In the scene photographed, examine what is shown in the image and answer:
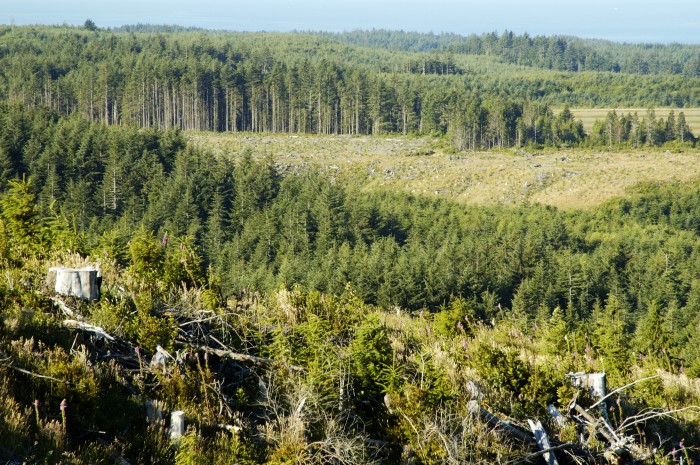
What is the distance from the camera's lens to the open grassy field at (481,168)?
81.9m

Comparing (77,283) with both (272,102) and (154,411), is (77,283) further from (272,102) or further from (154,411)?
(272,102)

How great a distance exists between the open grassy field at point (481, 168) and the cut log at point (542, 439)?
75063 millimetres

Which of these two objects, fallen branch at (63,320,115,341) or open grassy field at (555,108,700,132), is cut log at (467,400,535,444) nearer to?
fallen branch at (63,320,115,341)

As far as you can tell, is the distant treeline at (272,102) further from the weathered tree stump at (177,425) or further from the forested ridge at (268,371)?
the weathered tree stump at (177,425)

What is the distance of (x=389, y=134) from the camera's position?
126 m

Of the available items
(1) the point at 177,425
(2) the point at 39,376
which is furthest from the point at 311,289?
(2) the point at 39,376

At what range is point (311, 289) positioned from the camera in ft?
124

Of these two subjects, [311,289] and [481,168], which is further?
[481,168]

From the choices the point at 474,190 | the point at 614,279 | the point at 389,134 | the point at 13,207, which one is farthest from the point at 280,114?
the point at 13,207

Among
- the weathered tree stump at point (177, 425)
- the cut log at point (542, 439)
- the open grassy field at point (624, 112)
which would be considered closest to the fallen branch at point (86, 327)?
the weathered tree stump at point (177, 425)

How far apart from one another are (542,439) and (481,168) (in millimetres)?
87244

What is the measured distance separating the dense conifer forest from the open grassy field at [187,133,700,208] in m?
4.33

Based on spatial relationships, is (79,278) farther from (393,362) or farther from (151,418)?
(393,362)

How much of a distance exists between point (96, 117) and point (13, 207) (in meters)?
127
